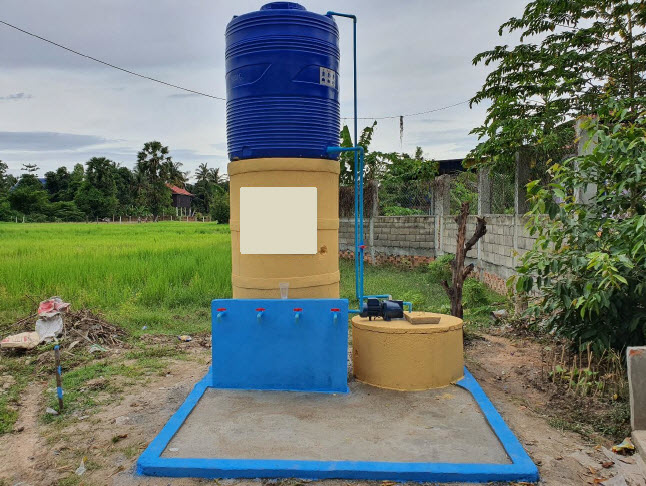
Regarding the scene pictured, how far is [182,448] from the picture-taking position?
316 centimetres

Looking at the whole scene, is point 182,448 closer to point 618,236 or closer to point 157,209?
point 618,236

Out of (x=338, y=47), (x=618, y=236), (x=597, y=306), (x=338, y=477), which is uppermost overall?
(x=338, y=47)

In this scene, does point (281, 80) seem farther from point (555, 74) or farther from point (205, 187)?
point (205, 187)

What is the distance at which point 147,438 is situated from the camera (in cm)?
353

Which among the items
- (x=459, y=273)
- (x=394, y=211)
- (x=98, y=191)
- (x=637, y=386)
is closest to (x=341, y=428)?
(x=637, y=386)

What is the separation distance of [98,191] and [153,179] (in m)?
9.01

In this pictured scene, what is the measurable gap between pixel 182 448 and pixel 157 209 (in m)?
53.3

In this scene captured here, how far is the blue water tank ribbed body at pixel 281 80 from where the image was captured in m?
4.07

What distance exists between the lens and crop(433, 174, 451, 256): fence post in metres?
12.1

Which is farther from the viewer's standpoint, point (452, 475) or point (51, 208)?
point (51, 208)

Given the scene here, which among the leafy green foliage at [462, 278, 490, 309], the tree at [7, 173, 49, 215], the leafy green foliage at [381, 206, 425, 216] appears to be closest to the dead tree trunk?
the leafy green foliage at [462, 278, 490, 309]

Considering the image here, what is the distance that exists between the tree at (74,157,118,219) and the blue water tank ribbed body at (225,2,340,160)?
149ft

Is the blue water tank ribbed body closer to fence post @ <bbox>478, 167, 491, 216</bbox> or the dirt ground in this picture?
the dirt ground

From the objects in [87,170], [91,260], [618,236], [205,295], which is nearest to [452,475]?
[618,236]
